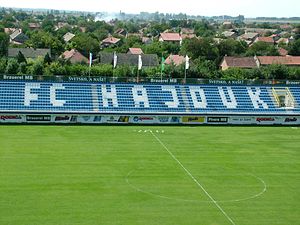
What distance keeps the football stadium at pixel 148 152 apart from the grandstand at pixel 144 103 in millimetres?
104

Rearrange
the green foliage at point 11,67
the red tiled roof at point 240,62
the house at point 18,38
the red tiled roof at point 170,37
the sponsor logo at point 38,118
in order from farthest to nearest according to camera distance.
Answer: the red tiled roof at point 170,37, the house at point 18,38, the red tiled roof at point 240,62, the green foliage at point 11,67, the sponsor logo at point 38,118

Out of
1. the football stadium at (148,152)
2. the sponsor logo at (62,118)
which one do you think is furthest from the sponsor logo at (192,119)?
the sponsor logo at (62,118)

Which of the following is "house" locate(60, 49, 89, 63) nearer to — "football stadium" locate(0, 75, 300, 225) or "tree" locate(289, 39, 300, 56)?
"football stadium" locate(0, 75, 300, 225)

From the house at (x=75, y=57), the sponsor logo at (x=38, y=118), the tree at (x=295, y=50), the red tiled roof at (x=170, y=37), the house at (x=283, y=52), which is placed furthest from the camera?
the red tiled roof at (x=170, y=37)

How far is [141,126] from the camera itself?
4909 cm


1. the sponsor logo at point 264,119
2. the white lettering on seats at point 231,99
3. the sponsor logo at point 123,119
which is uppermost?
the white lettering on seats at point 231,99

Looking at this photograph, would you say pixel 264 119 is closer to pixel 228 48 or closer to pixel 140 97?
pixel 140 97

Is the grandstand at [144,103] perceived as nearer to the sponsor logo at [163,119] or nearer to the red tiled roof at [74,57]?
the sponsor logo at [163,119]

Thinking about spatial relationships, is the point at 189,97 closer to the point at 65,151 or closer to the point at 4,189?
the point at 65,151

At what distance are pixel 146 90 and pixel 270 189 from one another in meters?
26.0

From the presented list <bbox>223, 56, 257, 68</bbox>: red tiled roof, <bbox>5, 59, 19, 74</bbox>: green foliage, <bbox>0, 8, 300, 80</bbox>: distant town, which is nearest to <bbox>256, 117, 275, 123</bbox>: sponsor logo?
<bbox>0, 8, 300, 80</bbox>: distant town

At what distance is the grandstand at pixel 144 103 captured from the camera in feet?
161

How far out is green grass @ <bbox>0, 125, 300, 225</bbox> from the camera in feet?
83.9

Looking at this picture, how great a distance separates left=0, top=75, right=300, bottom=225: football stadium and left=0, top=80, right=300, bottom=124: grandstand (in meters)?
0.10
